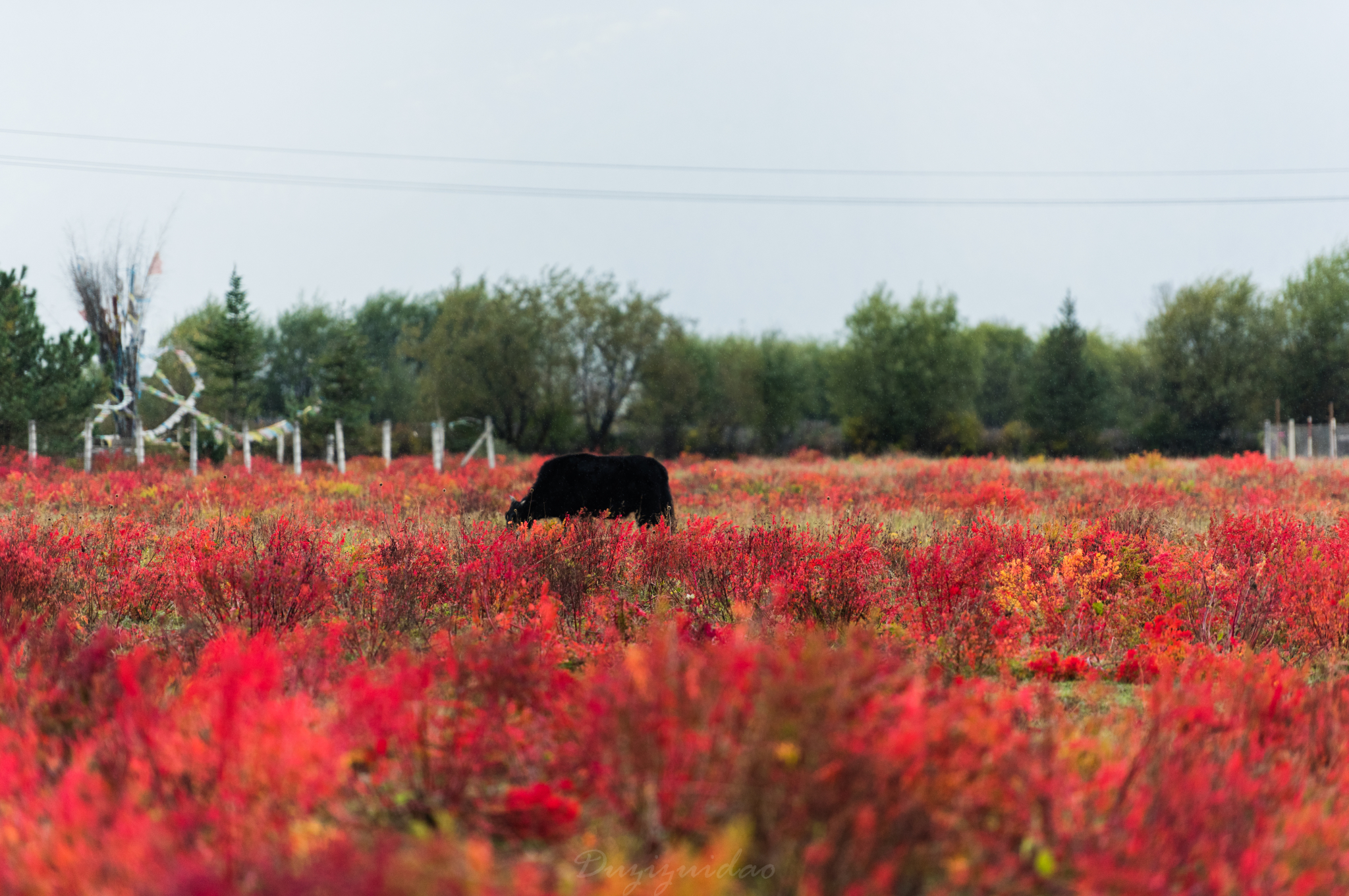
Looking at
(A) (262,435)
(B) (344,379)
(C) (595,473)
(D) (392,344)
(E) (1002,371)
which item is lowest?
(C) (595,473)

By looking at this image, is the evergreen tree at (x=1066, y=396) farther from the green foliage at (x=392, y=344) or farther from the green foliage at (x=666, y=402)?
the green foliage at (x=392, y=344)

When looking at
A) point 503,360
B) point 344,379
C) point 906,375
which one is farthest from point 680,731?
point 906,375

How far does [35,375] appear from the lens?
70.9 feet

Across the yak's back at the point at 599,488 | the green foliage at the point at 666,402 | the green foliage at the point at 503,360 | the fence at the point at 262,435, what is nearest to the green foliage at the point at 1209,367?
the green foliage at the point at 666,402

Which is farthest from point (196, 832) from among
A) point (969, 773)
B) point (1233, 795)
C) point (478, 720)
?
point (1233, 795)

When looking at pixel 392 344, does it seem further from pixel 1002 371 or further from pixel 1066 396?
pixel 1066 396

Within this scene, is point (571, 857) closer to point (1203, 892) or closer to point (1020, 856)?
point (1020, 856)

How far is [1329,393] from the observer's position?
39062 millimetres

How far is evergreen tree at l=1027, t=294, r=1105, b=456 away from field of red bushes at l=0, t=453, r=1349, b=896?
33189mm

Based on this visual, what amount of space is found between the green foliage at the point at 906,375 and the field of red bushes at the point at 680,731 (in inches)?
1274

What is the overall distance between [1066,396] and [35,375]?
3362cm

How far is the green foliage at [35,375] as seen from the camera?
2087cm

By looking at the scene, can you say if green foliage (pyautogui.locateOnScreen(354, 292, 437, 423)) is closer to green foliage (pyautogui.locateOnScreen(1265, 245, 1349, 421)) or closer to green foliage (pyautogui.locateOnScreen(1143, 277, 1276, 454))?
green foliage (pyautogui.locateOnScreen(1143, 277, 1276, 454))

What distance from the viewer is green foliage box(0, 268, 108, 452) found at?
2087 centimetres
